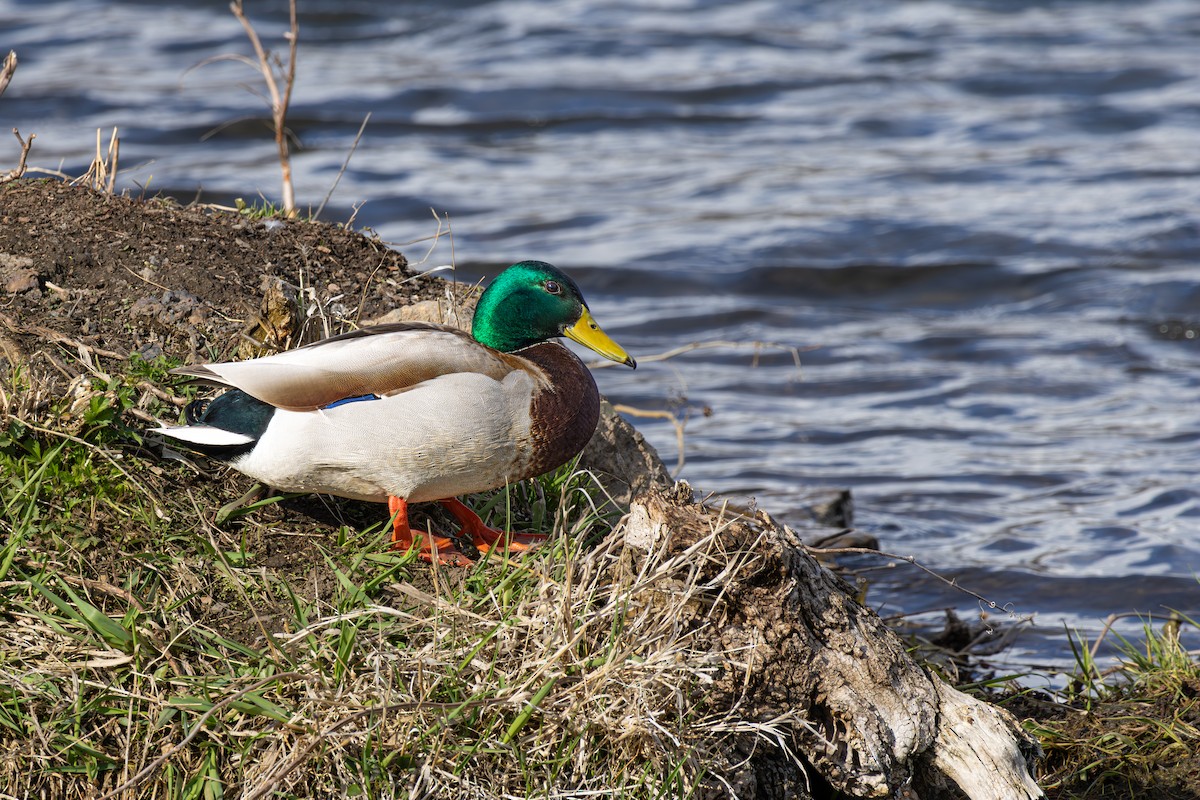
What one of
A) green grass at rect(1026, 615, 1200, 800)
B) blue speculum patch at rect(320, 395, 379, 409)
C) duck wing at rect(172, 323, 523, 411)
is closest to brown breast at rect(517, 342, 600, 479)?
duck wing at rect(172, 323, 523, 411)

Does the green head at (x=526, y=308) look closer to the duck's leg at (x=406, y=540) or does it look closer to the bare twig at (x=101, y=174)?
the duck's leg at (x=406, y=540)

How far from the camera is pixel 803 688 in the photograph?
3.20 meters

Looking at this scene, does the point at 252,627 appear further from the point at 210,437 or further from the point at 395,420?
the point at 395,420

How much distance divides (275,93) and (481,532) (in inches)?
133

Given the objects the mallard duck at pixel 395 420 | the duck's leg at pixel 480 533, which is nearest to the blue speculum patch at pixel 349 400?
the mallard duck at pixel 395 420

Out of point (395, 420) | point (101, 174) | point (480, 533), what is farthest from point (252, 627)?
point (101, 174)

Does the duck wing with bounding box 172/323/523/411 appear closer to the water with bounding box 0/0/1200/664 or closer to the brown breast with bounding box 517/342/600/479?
the brown breast with bounding box 517/342/600/479

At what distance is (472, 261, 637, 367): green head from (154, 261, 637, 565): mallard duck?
140mm

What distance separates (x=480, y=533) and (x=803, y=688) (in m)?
0.96

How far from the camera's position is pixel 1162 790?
381cm

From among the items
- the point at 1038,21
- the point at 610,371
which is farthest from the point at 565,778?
the point at 1038,21

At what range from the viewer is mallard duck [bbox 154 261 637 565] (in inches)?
129

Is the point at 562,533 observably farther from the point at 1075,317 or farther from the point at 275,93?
the point at 1075,317

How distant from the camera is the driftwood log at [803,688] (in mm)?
3107
